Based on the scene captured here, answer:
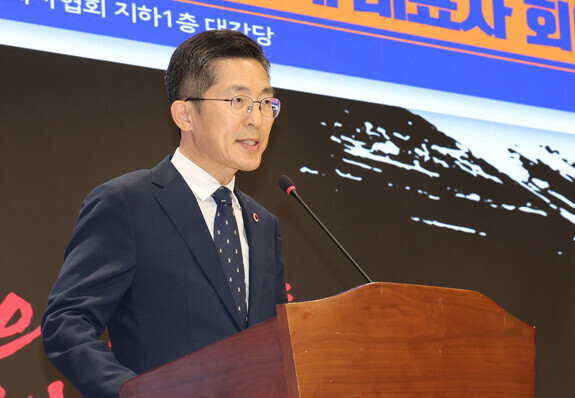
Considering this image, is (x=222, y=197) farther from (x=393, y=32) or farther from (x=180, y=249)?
(x=393, y=32)

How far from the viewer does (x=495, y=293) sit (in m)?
3.50

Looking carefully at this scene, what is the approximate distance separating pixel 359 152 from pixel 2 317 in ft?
5.28

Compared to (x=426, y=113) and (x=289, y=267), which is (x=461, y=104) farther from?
(x=289, y=267)

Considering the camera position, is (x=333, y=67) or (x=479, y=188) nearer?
(x=333, y=67)

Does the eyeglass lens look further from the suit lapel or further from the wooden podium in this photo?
the wooden podium

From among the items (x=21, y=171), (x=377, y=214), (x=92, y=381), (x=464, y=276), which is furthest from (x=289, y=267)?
(x=92, y=381)

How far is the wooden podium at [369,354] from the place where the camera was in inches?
45.9

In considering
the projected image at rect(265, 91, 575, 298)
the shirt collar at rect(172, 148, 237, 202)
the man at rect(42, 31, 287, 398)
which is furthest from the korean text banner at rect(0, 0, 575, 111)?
the shirt collar at rect(172, 148, 237, 202)

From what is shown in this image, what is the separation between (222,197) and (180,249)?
0.24 m

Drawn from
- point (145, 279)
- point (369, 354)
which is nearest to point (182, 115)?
point (145, 279)

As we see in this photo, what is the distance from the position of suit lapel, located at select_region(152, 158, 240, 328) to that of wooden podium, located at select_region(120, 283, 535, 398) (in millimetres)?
460

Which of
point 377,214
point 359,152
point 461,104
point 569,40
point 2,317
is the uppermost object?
point 569,40

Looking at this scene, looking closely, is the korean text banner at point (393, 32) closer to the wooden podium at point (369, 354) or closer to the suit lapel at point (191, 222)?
the suit lapel at point (191, 222)

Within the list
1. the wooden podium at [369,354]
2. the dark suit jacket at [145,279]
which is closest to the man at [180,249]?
the dark suit jacket at [145,279]
